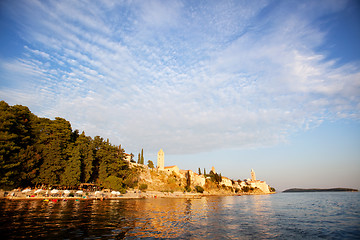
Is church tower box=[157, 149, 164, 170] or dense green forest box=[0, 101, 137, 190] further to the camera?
church tower box=[157, 149, 164, 170]

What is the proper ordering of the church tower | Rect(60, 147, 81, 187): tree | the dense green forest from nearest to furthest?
the dense green forest, Rect(60, 147, 81, 187): tree, the church tower

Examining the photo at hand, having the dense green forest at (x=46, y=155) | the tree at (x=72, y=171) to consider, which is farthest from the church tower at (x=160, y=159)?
the tree at (x=72, y=171)

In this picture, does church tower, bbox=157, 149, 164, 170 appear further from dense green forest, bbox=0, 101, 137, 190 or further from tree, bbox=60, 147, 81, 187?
tree, bbox=60, 147, 81, 187

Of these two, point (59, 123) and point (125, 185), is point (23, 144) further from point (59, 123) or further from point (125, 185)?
point (125, 185)

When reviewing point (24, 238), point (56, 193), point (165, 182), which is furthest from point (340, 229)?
point (165, 182)

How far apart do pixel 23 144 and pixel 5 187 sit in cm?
1012

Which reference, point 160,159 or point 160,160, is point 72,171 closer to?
point 160,160

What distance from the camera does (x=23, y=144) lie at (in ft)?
148

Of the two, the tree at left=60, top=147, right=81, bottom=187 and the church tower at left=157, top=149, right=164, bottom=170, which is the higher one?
the church tower at left=157, top=149, right=164, bottom=170

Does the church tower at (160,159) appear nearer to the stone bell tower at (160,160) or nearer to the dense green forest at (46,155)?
the stone bell tower at (160,160)

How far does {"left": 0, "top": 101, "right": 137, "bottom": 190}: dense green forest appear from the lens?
127 ft

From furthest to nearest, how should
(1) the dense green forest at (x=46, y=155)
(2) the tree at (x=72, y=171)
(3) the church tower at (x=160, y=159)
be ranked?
(3) the church tower at (x=160, y=159) < (2) the tree at (x=72, y=171) < (1) the dense green forest at (x=46, y=155)

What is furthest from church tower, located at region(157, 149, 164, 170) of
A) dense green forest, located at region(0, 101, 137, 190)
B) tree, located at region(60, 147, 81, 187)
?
tree, located at region(60, 147, 81, 187)

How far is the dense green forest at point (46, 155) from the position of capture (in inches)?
1526
